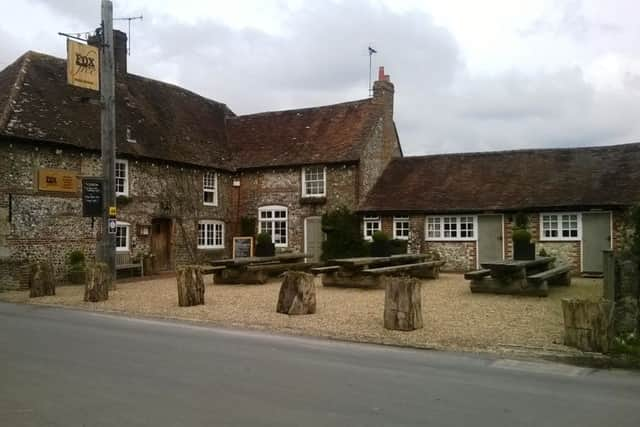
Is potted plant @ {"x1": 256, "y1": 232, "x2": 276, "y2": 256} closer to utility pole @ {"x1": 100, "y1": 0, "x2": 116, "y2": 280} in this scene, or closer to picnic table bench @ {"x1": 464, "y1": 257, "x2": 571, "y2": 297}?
utility pole @ {"x1": 100, "y1": 0, "x2": 116, "y2": 280}

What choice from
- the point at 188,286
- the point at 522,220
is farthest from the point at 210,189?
the point at 522,220

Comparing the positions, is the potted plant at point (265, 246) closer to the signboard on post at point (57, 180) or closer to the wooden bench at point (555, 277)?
the signboard on post at point (57, 180)

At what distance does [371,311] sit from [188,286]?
4.35m

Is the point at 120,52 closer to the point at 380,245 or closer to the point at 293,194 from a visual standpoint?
the point at 293,194

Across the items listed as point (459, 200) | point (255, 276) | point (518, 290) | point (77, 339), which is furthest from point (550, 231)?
point (77, 339)

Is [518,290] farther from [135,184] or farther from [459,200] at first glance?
[135,184]

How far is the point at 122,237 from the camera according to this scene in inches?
884

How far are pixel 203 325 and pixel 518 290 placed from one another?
8015 millimetres

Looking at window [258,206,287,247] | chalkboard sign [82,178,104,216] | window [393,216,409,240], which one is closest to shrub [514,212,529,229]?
window [393,216,409,240]

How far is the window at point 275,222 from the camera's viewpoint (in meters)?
26.7

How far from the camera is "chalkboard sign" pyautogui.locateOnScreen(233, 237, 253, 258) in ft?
80.7

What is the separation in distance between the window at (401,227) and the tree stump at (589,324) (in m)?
15.0

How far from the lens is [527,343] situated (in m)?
9.63

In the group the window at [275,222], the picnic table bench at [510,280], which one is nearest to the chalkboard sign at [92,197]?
the window at [275,222]
